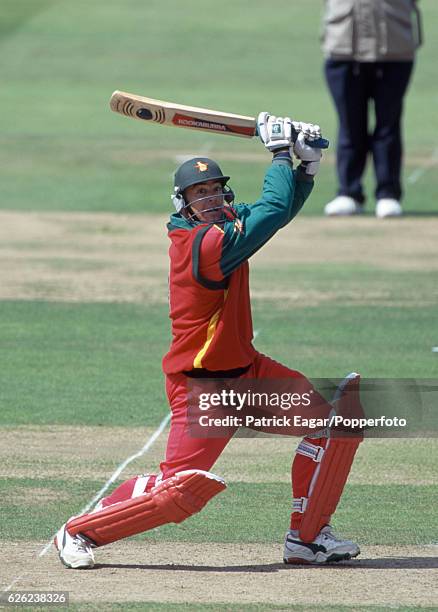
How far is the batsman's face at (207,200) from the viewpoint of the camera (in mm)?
7305

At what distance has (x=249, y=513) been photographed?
27.3ft

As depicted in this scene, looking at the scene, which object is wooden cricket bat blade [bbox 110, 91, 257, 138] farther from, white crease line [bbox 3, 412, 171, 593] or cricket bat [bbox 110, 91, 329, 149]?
white crease line [bbox 3, 412, 171, 593]

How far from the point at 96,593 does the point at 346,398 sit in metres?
1.56

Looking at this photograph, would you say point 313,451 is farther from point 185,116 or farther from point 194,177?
point 185,116

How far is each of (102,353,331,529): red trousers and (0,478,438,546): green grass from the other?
0.64 metres

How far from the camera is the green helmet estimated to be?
7277 mm

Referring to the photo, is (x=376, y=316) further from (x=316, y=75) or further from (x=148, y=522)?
(x=316, y=75)

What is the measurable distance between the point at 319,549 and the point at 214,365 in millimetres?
1010

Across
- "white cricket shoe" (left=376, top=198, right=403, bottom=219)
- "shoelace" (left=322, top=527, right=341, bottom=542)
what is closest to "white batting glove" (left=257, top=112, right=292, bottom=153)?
"shoelace" (left=322, top=527, right=341, bottom=542)

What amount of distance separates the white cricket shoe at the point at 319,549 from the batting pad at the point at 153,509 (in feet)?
1.75

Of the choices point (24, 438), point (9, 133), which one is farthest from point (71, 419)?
point (9, 133)

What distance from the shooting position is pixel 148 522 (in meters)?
7.13

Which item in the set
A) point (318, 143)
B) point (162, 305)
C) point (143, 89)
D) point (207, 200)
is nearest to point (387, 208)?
point (162, 305)

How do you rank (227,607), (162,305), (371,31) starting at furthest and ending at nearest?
(371,31) < (162,305) < (227,607)
